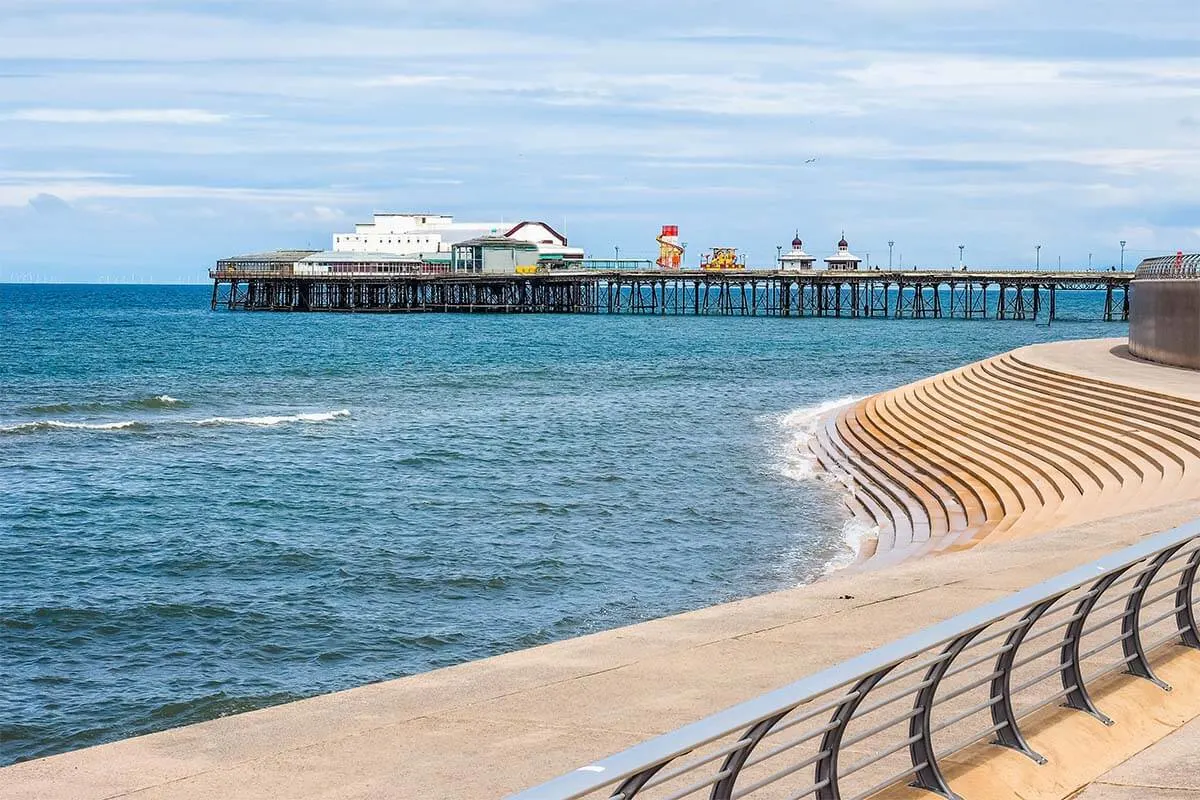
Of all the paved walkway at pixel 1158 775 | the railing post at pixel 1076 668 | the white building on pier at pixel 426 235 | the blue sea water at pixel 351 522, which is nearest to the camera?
the paved walkway at pixel 1158 775

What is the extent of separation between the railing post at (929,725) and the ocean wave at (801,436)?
2241cm

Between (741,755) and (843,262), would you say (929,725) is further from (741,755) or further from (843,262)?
(843,262)

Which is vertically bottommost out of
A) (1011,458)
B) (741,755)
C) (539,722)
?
(1011,458)

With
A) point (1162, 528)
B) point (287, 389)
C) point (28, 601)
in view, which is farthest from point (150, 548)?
point (287, 389)

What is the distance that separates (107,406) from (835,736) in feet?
138

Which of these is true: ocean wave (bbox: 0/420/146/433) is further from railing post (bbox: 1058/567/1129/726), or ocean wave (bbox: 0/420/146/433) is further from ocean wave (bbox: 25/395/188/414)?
railing post (bbox: 1058/567/1129/726)

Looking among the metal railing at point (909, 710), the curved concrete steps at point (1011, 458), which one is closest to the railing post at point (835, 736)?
the metal railing at point (909, 710)

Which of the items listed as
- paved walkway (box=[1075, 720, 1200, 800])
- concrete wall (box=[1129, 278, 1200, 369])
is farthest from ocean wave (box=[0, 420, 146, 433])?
paved walkway (box=[1075, 720, 1200, 800])

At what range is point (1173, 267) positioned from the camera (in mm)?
32719

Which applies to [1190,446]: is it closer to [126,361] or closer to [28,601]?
[28,601]

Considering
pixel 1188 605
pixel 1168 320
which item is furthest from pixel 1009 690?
pixel 1168 320

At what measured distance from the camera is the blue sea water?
15734 mm

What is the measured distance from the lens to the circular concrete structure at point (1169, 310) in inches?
1219

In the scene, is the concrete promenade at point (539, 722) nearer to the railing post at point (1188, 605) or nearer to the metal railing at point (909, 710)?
the railing post at point (1188, 605)
